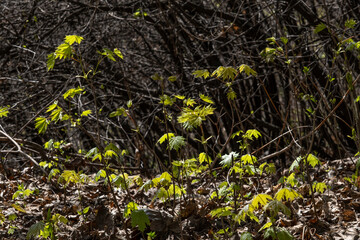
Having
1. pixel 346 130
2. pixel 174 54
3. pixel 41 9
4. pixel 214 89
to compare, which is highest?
pixel 41 9

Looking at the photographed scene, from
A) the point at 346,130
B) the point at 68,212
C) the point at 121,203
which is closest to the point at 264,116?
the point at 346,130

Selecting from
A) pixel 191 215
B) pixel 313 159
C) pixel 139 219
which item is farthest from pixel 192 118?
pixel 191 215

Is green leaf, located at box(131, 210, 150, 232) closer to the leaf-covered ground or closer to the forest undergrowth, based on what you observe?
the forest undergrowth

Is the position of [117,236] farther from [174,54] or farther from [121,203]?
[174,54]

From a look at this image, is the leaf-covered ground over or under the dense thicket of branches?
under

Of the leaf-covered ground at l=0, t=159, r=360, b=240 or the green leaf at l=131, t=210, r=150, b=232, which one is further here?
the leaf-covered ground at l=0, t=159, r=360, b=240

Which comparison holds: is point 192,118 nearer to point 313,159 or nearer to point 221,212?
point 221,212

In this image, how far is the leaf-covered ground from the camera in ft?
12.2

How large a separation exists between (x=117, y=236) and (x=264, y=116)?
4184 millimetres

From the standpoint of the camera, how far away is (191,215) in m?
4.24

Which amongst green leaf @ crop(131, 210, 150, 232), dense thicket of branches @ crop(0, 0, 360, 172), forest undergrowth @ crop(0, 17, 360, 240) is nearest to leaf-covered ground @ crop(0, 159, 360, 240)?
forest undergrowth @ crop(0, 17, 360, 240)

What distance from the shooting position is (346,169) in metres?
5.12

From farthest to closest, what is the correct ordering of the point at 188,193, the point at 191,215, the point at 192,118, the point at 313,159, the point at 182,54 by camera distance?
the point at 182,54, the point at 188,193, the point at 191,215, the point at 313,159, the point at 192,118

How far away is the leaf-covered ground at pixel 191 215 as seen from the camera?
12.2ft
